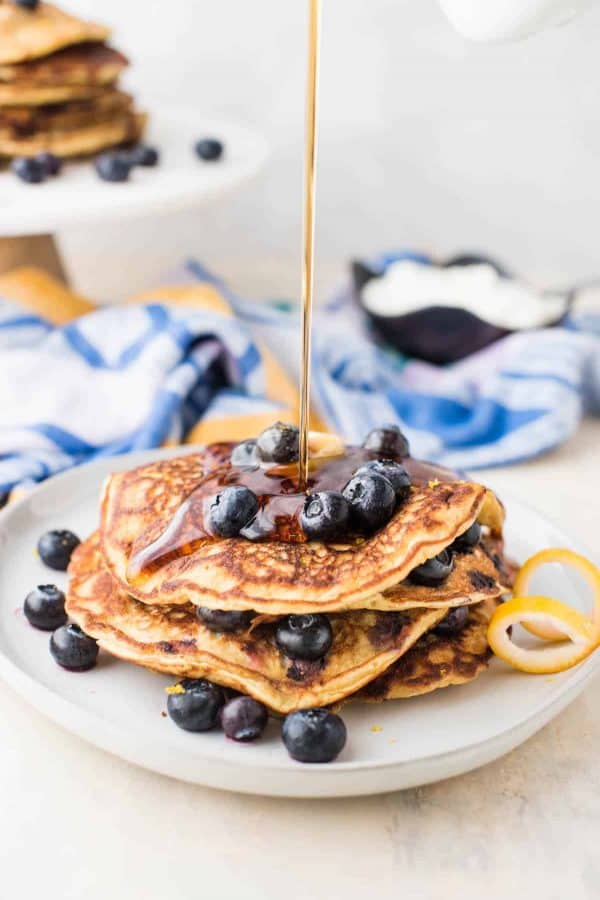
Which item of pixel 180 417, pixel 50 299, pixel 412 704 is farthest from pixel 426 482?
pixel 50 299

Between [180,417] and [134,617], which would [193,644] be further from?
[180,417]

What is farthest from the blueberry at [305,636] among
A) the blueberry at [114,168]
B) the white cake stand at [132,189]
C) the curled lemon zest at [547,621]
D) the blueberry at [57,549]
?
the blueberry at [114,168]

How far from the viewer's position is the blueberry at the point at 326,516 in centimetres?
145

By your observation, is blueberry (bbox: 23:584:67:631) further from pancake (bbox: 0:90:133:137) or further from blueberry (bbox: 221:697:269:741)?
pancake (bbox: 0:90:133:137)

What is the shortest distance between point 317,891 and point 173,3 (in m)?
3.05

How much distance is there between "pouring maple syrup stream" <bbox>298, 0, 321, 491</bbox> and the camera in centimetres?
140

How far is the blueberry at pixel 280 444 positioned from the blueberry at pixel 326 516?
159 mm

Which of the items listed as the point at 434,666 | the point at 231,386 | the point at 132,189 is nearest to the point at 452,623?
the point at 434,666

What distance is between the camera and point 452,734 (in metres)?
1.40

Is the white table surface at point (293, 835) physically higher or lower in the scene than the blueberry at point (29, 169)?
lower

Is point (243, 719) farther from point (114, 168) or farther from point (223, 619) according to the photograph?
point (114, 168)

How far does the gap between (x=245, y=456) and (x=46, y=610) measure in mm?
361

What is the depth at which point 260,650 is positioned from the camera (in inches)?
56.6

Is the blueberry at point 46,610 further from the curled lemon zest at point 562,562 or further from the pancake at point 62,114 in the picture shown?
the pancake at point 62,114
